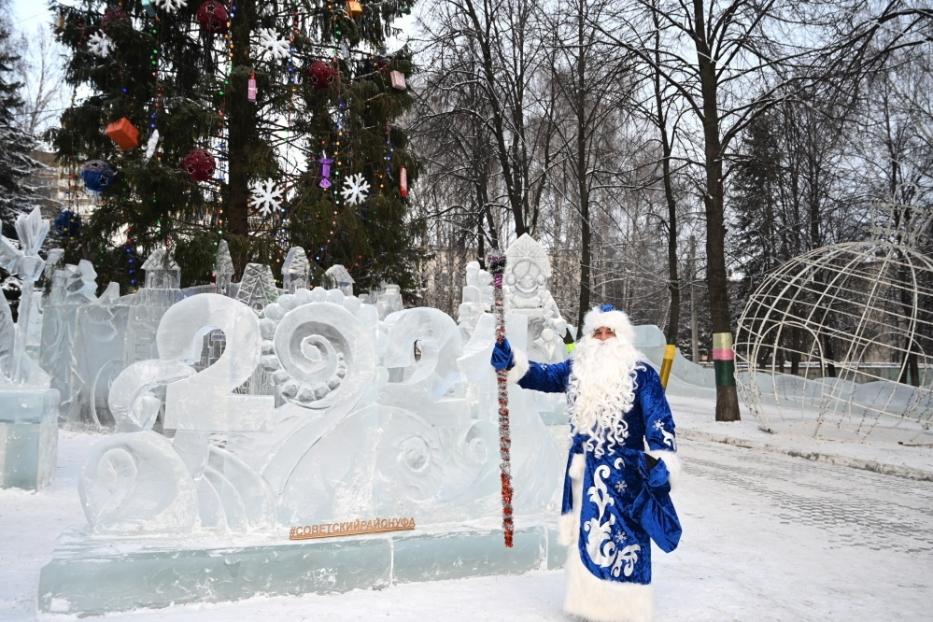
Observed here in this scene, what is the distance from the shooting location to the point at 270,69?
14.5 metres

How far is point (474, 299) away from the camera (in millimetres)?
7312

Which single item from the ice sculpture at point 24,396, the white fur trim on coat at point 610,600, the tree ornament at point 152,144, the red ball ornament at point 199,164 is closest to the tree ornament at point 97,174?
the tree ornament at point 152,144

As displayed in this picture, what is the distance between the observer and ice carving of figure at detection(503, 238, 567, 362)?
559cm

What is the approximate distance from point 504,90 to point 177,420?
1538 centimetres

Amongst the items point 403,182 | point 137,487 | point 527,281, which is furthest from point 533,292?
point 403,182

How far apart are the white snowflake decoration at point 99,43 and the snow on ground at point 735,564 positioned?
25.2 feet

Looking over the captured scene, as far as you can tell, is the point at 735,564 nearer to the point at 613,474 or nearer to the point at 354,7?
the point at 613,474

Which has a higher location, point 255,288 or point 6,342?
point 255,288

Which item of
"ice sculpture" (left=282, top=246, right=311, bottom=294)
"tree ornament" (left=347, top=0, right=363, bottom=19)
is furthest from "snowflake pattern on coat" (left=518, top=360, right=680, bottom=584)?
"tree ornament" (left=347, top=0, right=363, bottom=19)

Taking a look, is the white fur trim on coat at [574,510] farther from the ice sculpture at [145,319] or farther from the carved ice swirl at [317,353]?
the ice sculpture at [145,319]

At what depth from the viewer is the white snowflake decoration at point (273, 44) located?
42.9 ft

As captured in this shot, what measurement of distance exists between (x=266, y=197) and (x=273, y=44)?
8.59 feet

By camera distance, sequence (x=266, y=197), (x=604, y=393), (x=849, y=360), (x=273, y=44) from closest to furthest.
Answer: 1. (x=604, y=393)
2. (x=849, y=360)
3. (x=273, y=44)
4. (x=266, y=197)

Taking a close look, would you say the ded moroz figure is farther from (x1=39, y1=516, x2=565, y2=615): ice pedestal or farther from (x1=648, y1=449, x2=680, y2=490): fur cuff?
(x1=39, y1=516, x2=565, y2=615): ice pedestal
